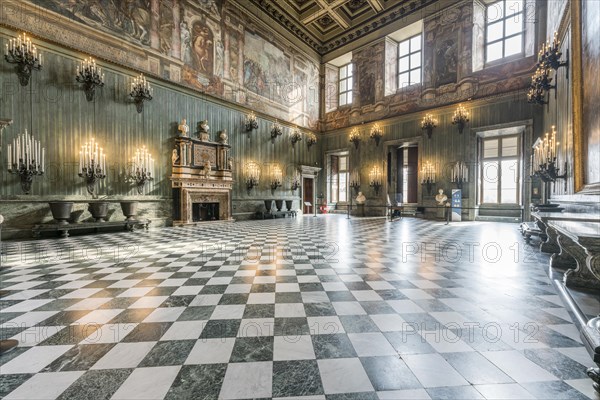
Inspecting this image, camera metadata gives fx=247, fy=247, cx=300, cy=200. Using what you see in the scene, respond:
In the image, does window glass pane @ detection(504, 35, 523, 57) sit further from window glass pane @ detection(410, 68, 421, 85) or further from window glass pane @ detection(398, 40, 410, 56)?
window glass pane @ detection(398, 40, 410, 56)

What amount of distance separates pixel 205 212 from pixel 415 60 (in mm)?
14014

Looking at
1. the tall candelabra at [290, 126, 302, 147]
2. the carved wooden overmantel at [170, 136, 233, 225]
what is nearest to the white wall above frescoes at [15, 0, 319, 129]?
the tall candelabra at [290, 126, 302, 147]

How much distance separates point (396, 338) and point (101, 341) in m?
2.33

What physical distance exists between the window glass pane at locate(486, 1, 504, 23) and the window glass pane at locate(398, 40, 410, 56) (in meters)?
3.80

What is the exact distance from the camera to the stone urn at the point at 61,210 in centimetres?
672

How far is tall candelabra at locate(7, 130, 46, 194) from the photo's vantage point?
255 inches

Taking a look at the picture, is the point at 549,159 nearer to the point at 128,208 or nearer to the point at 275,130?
the point at 275,130

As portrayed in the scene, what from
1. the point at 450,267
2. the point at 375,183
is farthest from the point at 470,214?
the point at 450,267

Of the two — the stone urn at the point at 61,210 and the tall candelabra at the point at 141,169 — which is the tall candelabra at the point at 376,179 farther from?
the stone urn at the point at 61,210

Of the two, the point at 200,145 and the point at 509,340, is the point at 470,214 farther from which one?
the point at 200,145

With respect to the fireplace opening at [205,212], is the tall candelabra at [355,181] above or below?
above

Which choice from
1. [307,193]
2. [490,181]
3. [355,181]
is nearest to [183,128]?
[307,193]

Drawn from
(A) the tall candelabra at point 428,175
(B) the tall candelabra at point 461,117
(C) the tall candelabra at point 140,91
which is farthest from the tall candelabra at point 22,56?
(B) the tall candelabra at point 461,117

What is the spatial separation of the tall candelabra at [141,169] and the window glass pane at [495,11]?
53.3 ft
